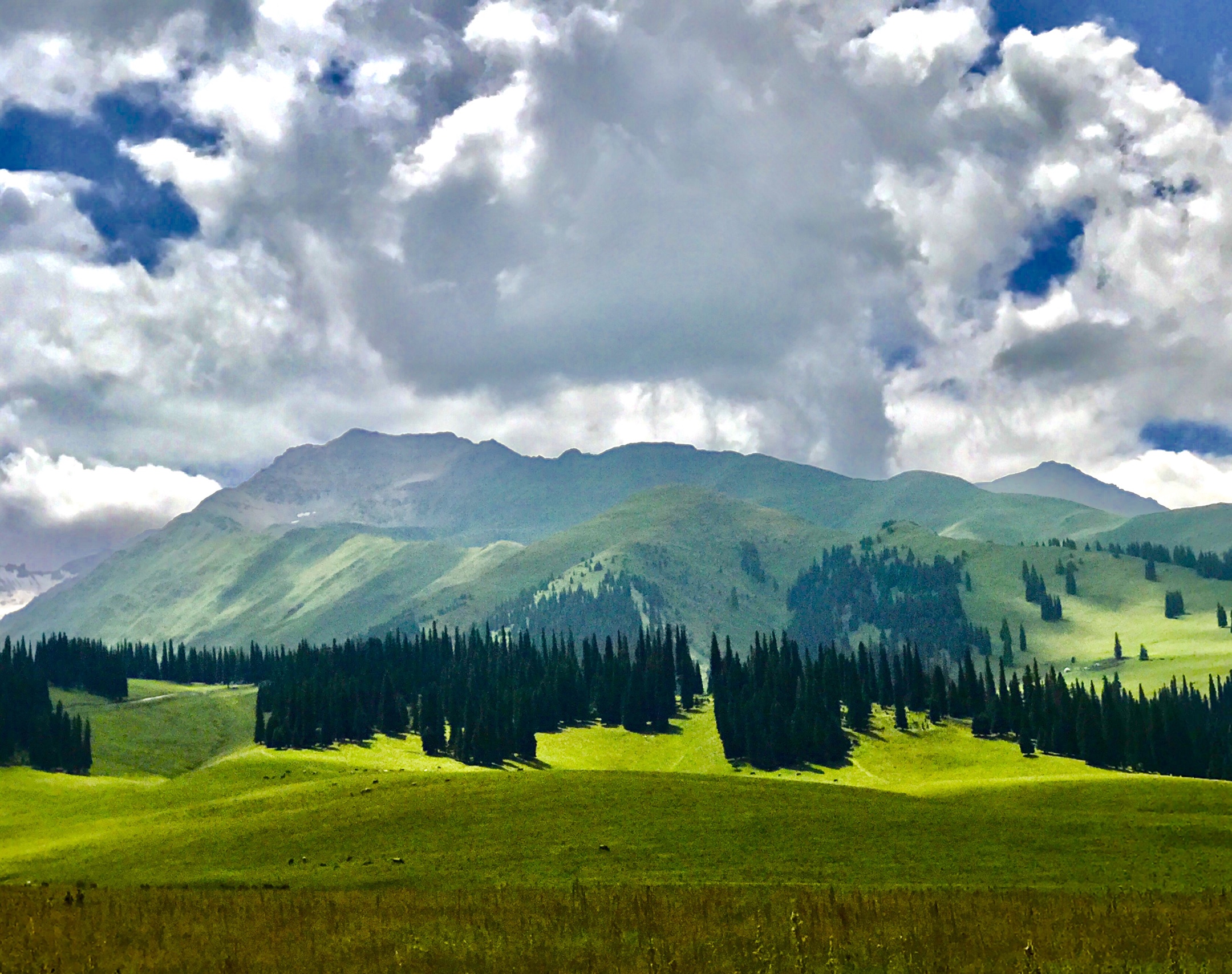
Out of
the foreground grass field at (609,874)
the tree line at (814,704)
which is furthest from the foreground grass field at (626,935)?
the tree line at (814,704)

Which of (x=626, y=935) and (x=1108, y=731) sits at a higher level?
(x=626, y=935)

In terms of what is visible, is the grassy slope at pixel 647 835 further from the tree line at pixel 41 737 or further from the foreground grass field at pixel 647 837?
the tree line at pixel 41 737

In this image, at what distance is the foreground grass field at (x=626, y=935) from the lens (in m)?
19.1

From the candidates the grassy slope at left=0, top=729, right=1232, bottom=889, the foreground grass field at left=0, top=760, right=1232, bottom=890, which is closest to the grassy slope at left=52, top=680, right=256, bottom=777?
the grassy slope at left=0, top=729, right=1232, bottom=889

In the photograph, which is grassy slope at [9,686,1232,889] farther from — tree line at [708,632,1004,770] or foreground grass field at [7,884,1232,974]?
tree line at [708,632,1004,770]

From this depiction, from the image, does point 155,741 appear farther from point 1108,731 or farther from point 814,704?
point 1108,731

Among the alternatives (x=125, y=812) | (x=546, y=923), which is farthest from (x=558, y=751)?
(x=546, y=923)

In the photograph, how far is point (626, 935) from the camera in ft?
74.8

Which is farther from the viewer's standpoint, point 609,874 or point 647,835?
point 647,835

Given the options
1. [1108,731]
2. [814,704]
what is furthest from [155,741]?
[1108,731]

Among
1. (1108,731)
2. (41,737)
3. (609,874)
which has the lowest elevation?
(1108,731)

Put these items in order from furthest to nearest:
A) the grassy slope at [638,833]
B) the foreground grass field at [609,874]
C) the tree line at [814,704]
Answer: the tree line at [814,704] < the grassy slope at [638,833] < the foreground grass field at [609,874]

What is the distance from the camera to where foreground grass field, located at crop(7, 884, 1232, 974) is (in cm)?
1909

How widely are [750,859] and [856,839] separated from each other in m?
9.55
